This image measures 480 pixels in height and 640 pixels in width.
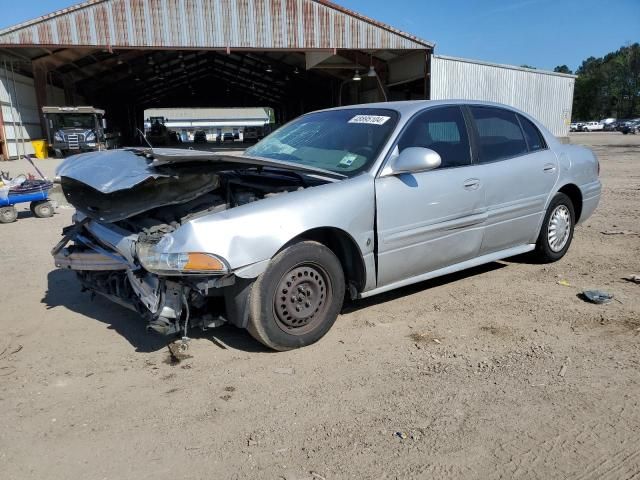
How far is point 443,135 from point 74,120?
84.9 feet

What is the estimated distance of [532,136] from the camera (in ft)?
16.2

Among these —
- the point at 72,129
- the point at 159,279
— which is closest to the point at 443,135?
the point at 159,279

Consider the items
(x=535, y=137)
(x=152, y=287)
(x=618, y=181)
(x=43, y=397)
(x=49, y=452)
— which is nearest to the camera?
(x=49, y=452)

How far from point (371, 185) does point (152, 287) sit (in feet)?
5.32

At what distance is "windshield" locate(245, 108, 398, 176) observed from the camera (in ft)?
12.6

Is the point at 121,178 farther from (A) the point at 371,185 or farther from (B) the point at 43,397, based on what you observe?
(A) the point at 371,185

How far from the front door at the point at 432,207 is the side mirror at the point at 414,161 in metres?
0.08

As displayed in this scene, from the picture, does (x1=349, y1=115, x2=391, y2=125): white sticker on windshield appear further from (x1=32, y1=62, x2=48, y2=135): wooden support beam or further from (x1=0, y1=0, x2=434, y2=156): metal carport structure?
(x1=32, y1=62, x2=48, y2=135): wooden support beam

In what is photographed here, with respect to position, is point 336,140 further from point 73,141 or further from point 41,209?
point 73,141

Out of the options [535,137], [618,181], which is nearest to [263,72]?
[618,181]

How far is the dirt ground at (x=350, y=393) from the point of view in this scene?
7.59 feet

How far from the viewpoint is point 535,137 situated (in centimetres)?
497

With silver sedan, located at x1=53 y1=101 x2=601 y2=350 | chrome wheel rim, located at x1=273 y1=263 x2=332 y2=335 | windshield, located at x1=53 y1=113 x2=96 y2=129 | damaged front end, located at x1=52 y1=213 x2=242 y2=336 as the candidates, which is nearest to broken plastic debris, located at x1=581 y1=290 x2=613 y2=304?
silver sedan, located at x1=53 y1=101 x2=601 y2=350

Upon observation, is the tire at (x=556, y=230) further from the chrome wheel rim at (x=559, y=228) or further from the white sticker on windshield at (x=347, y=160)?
the white sticker on windshield at (x=347, y=160)
